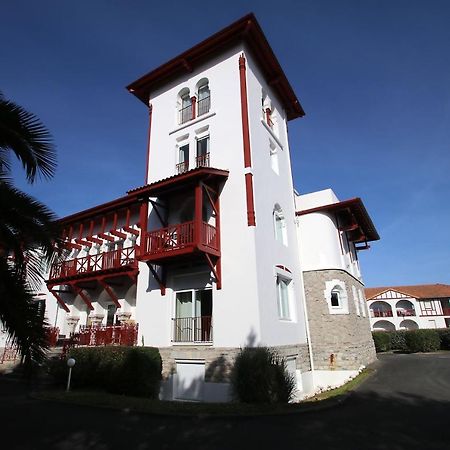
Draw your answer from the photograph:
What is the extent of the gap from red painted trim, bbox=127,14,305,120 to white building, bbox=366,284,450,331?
48244mm

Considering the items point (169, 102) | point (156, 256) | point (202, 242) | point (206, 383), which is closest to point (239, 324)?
point (206, 383)

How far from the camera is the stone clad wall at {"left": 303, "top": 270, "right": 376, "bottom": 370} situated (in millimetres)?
15750

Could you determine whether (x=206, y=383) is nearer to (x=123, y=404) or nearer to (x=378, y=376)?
(x=123, y=404)

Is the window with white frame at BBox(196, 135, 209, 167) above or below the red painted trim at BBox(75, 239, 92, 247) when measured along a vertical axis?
above

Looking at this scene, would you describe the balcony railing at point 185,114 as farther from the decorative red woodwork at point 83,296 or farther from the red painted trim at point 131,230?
A: the decorative red woodwork at point 83,296

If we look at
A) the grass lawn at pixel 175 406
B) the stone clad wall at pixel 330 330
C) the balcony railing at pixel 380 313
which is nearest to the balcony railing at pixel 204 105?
the stone clad wall at pixel 330 330

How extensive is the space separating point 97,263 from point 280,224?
9855 mm

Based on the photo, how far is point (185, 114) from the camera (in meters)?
17.8

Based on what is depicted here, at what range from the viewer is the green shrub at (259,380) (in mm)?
10523

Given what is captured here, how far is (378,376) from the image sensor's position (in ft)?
49.0

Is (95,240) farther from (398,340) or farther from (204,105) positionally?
(398,340)

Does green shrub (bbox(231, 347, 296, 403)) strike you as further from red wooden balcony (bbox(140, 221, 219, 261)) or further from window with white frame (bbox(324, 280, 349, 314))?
window with white frame (bbox(324, 280, 349, 314))

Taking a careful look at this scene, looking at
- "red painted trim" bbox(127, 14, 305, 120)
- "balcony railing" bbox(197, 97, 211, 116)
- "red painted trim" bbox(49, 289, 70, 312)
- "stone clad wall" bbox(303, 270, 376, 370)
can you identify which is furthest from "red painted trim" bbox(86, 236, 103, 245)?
"stone clad wall" bbox(303, 270, 376, 370)

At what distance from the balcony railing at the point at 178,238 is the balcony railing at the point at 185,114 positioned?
257 inches
